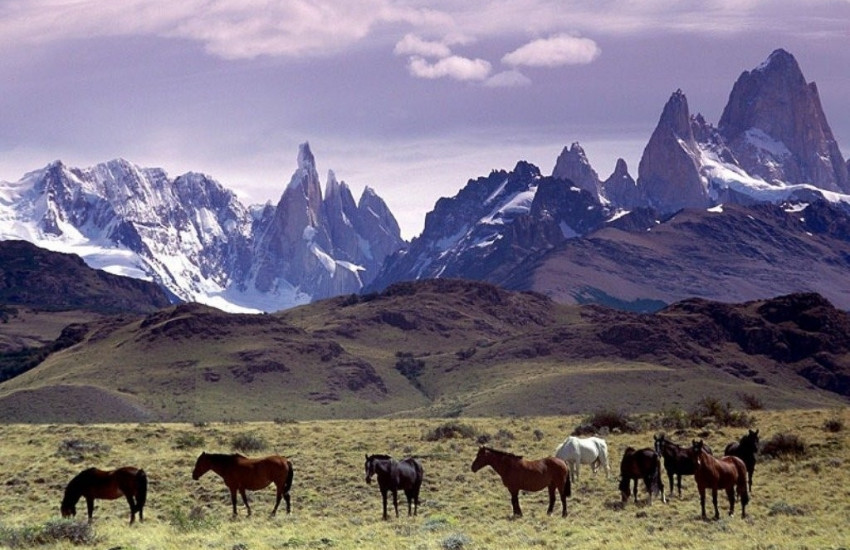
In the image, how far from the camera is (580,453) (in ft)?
127

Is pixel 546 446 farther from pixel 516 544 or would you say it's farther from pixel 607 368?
pixel 607 368

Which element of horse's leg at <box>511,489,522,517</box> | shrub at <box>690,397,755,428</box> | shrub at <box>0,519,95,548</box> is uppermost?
shrub at <box>690,397,755,428</box>

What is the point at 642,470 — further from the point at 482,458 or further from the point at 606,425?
the point at 606,425

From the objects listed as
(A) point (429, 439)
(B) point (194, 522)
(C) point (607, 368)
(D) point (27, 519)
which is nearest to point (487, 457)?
(B) point (194, 522)

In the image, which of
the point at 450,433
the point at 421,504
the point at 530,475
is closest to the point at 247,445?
the point at 450,433

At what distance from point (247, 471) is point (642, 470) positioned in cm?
1208

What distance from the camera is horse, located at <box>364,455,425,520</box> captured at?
33.3m

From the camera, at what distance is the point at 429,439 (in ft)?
178

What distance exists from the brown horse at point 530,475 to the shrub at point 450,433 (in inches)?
833

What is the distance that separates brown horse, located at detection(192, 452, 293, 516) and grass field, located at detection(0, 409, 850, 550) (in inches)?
34.4

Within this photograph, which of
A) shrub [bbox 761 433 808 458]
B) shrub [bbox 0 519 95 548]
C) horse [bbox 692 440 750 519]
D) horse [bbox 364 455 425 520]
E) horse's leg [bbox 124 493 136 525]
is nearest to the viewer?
shrub [bbox 0 519 95 548]

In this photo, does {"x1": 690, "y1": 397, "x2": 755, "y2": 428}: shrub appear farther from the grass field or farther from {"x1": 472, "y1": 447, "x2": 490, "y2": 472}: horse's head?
{"x1": 472, "y1": 447, "x2": 490, "y2": 472}: horse's head

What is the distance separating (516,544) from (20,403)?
121439 mm

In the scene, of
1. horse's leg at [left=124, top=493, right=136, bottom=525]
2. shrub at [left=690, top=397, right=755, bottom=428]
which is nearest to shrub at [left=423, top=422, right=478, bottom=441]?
shrub at [left=690, top=397, right=755, bottom=428]
